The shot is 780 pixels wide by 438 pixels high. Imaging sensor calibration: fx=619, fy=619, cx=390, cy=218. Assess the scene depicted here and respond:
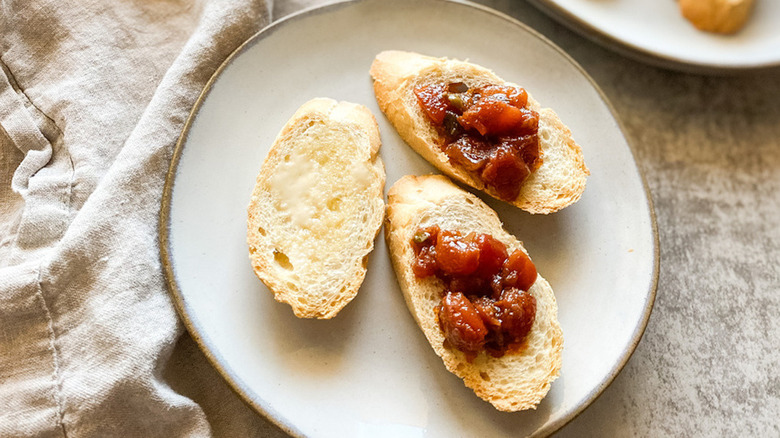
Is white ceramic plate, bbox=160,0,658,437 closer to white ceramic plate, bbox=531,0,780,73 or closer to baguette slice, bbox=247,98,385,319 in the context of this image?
baguette slice, bbox=247,98,385,319

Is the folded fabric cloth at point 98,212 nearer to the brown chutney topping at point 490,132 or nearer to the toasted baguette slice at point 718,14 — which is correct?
the brown chutney topping at point 490,132

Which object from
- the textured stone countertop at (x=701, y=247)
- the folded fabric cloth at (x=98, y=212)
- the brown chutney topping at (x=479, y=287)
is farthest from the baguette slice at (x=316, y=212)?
the textured stone countertop at (x=701, y=247)

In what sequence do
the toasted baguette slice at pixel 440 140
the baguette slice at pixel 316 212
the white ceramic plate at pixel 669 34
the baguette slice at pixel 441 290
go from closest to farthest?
the baguette slice at pixel 441 290, the baguette slice at pixel 316 212, the toasted baguette slice at pixel 440 140, the white ceramic plate at pixel 669 34

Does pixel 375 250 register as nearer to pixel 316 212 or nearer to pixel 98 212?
pixel 316 212

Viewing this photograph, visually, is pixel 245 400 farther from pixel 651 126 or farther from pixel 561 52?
pixel 651 126

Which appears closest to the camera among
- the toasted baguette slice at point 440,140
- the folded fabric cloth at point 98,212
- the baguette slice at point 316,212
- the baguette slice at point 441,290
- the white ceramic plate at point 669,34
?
the folded fabric cloth at point 98,212

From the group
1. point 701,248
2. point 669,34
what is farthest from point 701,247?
point 669,34
